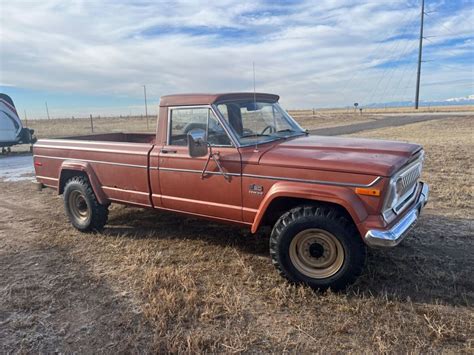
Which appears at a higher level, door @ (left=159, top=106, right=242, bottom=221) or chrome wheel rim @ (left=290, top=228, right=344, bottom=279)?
door @ (left=159, top=106, right=242, bottom=221)

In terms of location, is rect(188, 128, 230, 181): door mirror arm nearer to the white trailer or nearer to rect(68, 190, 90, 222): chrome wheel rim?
rect(68, 190, 90, 222): chrome wheel rim

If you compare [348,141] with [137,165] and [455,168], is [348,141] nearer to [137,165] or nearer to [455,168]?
[137,165]

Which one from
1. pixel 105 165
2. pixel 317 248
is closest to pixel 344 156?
pixel 317 248

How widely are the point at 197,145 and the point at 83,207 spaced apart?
256 centimetres

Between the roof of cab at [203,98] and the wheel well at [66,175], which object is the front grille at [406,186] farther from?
the wheel well at [66,175]

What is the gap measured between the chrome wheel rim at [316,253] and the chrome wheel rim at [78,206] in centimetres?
334

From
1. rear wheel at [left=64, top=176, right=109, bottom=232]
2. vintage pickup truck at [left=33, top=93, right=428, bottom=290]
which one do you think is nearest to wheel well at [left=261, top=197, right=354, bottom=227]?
vintage pickup truck at [left=33, top=93, right=428, bottom=290]

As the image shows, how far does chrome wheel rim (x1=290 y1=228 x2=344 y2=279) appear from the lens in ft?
11.4

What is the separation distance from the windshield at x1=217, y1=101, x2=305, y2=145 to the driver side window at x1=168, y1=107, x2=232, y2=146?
14cm

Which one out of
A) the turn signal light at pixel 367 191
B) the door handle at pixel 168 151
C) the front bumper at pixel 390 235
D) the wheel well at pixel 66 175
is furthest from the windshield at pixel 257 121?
the wheel well at pixel 66 175

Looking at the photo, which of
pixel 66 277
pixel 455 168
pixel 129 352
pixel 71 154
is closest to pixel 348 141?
pixel 129 352

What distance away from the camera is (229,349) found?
276 centimetres

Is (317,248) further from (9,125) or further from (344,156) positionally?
(9,125)

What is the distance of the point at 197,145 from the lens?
3.99 m
